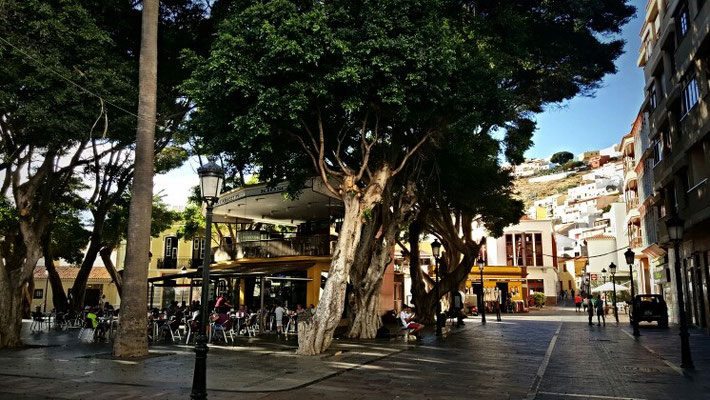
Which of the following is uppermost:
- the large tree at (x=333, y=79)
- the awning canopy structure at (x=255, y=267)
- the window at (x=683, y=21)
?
the window at (x=683, y=21)

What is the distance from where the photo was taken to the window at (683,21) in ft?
68.8

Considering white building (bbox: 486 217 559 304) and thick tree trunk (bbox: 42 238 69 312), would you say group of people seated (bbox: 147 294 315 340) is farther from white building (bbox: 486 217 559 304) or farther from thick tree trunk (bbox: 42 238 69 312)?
white building (bbox: 486 217 559 304)

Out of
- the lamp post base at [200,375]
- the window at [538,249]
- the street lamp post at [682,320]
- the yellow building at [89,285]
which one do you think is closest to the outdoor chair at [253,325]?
the lamp post base at [200,375]

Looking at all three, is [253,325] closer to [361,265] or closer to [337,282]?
[361,265]

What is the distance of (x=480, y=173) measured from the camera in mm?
23641

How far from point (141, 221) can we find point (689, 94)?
20.2 meters

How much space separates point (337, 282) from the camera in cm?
1514

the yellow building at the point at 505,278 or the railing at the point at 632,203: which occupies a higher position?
the railing at the point at 632,203

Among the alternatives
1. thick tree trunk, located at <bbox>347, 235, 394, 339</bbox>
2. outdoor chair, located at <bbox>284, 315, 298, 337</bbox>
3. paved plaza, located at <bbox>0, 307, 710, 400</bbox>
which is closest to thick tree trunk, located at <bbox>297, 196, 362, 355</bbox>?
paved plaza, located at <bbox>0, 307, 710, 400</bbox>

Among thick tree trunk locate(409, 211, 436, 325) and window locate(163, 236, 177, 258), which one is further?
window locate(163, 236, 177, 258)

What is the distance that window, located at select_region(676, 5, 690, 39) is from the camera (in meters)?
21.0

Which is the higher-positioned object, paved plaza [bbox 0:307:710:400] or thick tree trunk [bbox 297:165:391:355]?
thick tree trunk [bbox 297:165:391:355]

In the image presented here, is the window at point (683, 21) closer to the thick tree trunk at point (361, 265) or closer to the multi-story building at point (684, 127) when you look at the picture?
the multi-story building at point (684, 127)

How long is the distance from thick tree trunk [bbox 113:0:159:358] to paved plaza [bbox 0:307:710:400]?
28.6 inches
